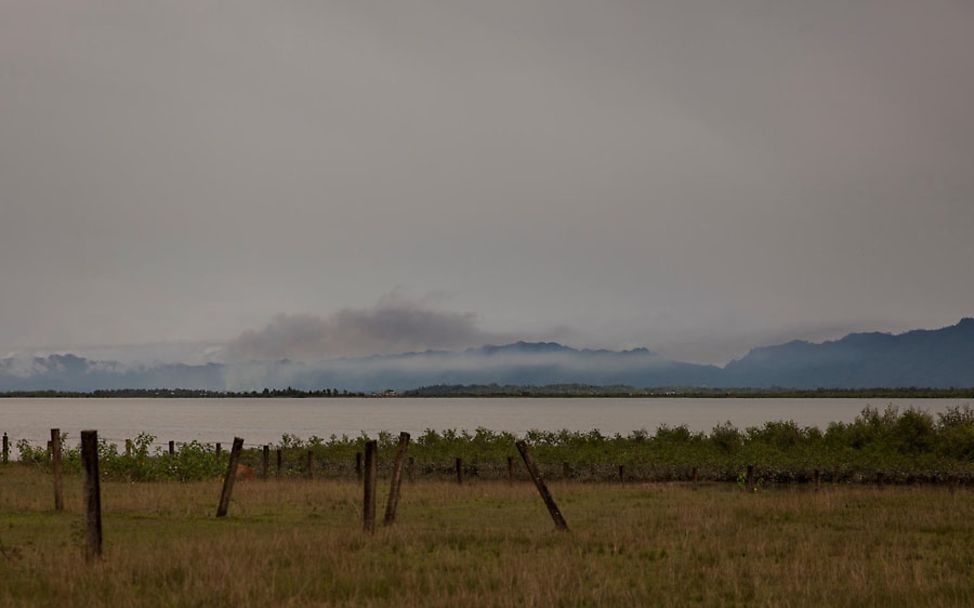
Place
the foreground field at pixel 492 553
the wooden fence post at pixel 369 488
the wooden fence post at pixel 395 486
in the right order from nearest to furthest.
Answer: the foreground field at pixel 492 553 < the wooden fence post at pixel 369 488 < the wooden fence post at pixel 395 486

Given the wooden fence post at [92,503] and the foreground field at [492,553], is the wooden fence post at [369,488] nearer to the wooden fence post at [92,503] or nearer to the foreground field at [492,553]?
the foreground field at [492,553]

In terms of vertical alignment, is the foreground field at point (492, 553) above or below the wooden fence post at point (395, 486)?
below

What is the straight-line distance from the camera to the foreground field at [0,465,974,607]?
1633cm

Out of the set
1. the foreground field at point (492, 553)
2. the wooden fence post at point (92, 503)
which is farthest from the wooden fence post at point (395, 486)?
the wooden fence post at point (92, 503)

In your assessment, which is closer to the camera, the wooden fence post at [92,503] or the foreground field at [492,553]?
the foreground field at [492,553]

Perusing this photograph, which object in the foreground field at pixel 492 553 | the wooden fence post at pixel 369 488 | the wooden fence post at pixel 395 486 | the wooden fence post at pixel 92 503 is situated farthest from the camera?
the wooden fence post at pixel 395 486

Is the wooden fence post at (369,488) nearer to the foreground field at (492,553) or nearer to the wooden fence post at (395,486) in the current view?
the foreground field at (492,553)

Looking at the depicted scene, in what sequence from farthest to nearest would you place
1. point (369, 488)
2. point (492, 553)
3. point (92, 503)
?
point (369, 488)
point (492, 553)
point (92, 503)

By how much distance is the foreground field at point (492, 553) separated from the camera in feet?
53.6

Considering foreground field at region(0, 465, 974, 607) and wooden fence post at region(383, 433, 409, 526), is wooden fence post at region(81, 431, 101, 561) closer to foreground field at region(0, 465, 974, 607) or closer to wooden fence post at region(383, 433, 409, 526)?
foreground field at region(0, 465, 974, 607)

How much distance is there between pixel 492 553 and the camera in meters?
21.5

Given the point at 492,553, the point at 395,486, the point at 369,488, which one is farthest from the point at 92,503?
the point at 395,486

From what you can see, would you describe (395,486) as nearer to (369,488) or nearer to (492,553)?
(369,488)

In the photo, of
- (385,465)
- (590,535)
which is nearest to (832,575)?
(590,535)
